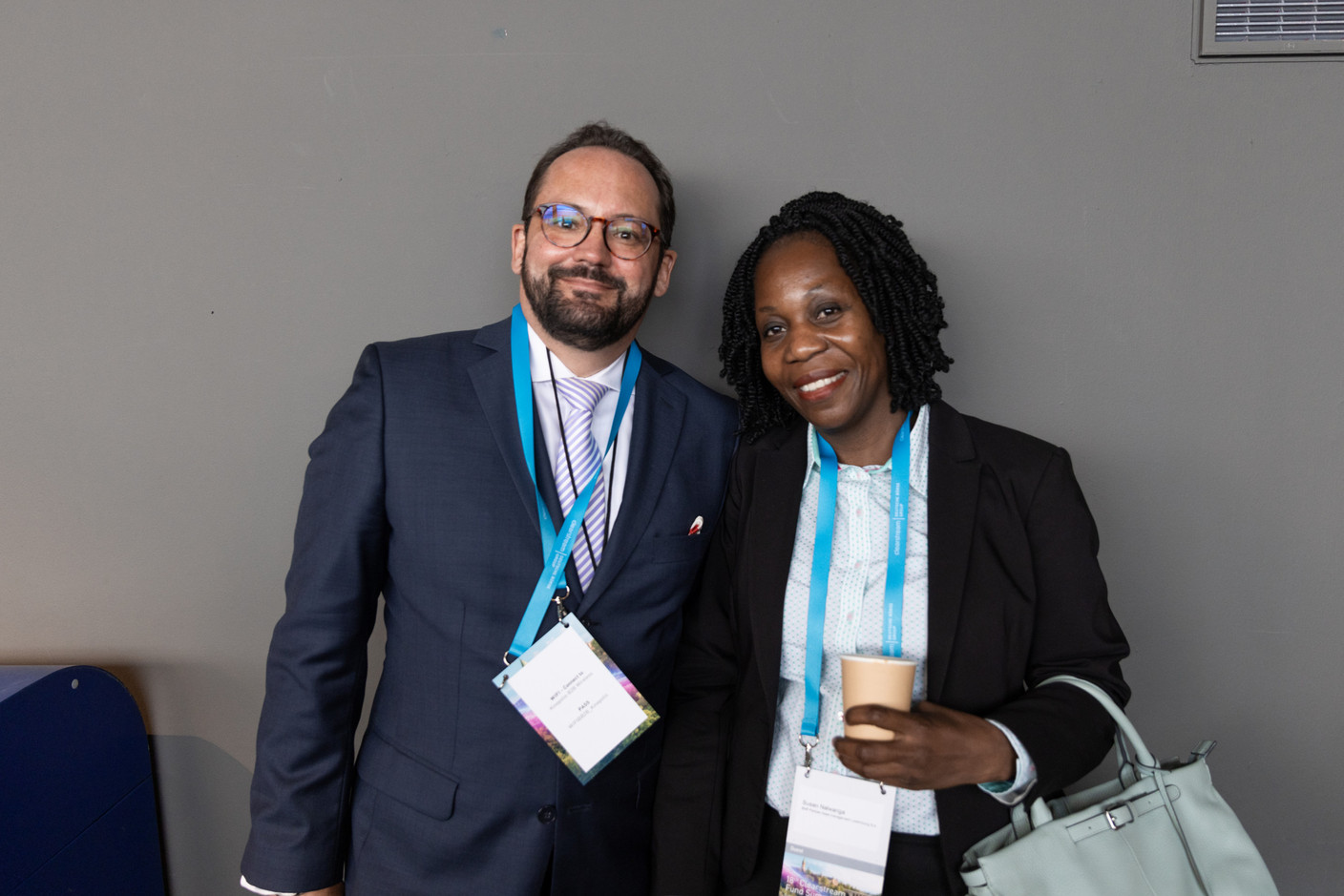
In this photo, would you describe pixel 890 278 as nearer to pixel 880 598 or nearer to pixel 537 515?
pixel 880 598

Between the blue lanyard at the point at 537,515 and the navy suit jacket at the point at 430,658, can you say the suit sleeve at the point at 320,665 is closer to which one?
the navy suit jacket at the point at 430,658

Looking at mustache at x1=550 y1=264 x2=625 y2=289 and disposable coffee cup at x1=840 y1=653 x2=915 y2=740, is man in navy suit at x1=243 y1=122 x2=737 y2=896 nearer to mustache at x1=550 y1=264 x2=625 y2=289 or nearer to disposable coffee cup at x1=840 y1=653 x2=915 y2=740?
mustache at x1=550 y1=264 x2=625 y2=289

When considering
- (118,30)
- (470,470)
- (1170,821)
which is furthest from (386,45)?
(1170,821)

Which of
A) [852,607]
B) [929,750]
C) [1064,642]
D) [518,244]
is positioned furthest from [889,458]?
[518,244]

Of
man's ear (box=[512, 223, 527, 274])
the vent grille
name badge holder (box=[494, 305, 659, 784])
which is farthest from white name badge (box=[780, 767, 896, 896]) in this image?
the vent grille

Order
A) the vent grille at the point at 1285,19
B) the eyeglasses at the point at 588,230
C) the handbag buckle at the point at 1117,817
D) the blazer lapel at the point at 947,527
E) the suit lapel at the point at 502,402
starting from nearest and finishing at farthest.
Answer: the handbag buckle at the point at 1117,817 → the blazer lapel at the point at 947,527 → the suit lapel at the point at 502,402 → the eyeglasses at the point at 588,230 → the vent grille at the point at 1285,19

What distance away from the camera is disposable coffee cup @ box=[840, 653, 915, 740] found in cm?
126

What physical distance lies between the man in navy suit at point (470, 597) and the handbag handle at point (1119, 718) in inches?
29.7

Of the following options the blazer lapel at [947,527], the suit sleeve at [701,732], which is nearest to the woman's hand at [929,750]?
the blazer lapel at [947,527]

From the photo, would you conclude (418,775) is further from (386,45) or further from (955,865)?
(386,45)

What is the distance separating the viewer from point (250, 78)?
85.6 inches

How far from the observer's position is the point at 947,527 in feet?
4.99

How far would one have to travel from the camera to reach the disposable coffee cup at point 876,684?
4.13 ft

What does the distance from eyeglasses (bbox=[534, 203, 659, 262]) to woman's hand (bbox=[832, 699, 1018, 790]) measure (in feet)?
3.36
